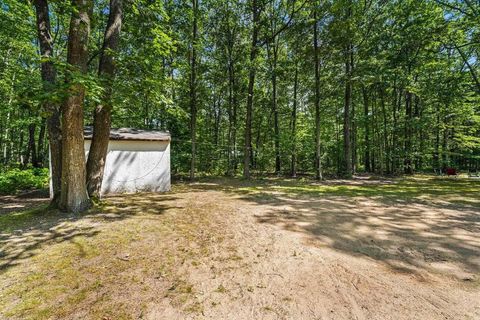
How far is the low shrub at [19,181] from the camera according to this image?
368 inches

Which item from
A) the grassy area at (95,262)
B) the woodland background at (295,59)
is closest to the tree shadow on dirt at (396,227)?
the grassy area at (95,262)

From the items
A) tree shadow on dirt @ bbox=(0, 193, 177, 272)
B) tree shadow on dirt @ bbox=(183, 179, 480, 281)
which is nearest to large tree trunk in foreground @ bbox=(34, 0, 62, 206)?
tree shadow on dirt @ bbox=(0, 193, 177, 272)

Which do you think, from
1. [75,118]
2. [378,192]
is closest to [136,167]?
[75,118]

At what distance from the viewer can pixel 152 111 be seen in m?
16.0

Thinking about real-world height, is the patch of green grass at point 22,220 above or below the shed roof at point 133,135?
below

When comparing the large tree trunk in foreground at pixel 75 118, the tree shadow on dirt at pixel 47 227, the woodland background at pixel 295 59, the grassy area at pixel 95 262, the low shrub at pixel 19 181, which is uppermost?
the woodland background at pixel 295 59

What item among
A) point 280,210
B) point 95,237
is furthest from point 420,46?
point 95,237

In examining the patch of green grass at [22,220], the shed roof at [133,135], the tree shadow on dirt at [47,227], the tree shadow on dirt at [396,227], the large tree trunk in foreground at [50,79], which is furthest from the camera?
the shed roof at [133,135]

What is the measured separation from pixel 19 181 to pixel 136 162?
559 cm

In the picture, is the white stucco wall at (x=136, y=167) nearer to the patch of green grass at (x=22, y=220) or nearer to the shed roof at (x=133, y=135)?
the shed roof at (x=133, y=135)

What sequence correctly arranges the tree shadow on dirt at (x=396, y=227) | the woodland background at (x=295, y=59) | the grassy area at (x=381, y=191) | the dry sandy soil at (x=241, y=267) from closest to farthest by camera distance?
the dry sandy soil at (x=241, y=267) → the tree shadow on dirt at (x=396, y=227) → the grassy area at (x=381, y=191) → the woodland background at (x=295, y=59)

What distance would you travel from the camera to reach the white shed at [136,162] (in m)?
8.77

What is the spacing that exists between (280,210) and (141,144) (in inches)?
260

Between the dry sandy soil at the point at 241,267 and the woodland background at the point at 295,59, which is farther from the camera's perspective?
the woodland background at the point at 295,59
